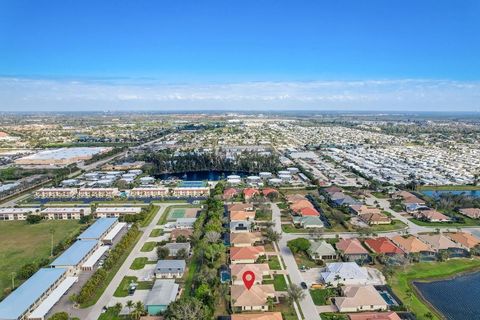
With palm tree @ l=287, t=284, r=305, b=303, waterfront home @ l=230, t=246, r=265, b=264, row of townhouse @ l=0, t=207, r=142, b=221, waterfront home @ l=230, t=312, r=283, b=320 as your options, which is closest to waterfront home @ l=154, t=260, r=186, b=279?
waterfront home @ l=230, t=246, r=265, b=264

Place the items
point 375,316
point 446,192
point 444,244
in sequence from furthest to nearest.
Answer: point 446,192, point 444,244, point 375,316

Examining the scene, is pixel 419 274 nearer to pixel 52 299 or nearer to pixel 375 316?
pixel 375 316

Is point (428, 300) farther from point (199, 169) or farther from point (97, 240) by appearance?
point (199, 169)

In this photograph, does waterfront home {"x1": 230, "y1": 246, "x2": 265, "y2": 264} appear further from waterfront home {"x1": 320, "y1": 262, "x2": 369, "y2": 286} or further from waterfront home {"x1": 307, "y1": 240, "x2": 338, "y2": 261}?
waterfront home {"x1": 320, "y1": 262, "x2": 369, "y2": 286}

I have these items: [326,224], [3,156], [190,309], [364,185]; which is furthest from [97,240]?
[3,156]

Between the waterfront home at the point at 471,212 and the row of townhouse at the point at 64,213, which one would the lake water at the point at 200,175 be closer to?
the row of townhouse at the point at 64,213

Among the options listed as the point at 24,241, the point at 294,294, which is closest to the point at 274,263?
the point at 294,294
